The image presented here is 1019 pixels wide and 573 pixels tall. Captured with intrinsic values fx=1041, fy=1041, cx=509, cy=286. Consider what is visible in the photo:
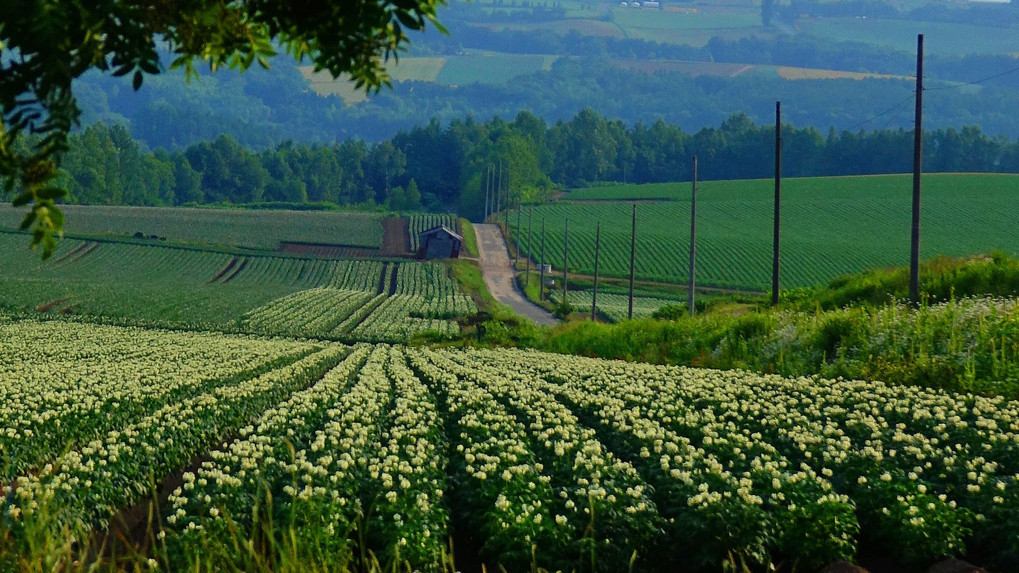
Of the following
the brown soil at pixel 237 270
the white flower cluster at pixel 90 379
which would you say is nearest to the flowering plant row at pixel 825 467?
the white flower cluster at pixel 90 379

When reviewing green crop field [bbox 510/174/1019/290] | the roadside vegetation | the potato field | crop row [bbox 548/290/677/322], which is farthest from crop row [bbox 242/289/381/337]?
the potato field

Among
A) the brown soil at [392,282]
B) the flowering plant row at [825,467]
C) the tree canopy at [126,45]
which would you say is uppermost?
the tree canopy at [126,45]

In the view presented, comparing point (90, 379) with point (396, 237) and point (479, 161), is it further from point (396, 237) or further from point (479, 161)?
point (479, 161)

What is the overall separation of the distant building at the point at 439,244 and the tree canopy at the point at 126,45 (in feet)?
303

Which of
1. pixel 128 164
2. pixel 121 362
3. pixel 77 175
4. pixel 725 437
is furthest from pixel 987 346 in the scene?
pixel 128 164

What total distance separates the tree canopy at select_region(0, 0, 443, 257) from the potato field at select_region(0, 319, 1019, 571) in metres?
1.93

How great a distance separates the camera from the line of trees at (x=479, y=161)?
508ft

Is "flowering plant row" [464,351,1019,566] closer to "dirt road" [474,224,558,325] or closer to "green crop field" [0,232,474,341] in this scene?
"green crop field" [0,232,474,341]

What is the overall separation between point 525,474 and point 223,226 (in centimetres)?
10517

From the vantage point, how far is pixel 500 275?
89.9 m

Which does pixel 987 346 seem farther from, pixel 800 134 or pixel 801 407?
pixel 800 134

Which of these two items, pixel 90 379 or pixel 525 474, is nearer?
pixel 525 474

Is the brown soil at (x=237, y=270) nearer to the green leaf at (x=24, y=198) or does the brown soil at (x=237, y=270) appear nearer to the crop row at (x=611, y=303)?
the crop row at (x=611, y=303)

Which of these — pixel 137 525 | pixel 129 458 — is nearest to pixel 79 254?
pixel 129 458
